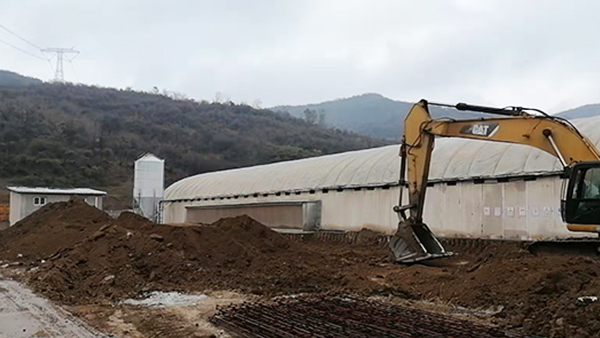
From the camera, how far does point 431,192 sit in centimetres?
1916

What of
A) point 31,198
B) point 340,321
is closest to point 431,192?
point 340,321

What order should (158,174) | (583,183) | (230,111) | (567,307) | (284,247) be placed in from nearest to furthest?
1. (567,307)
2. (583,183)
3. (284,247)
4. (158,174)
5. (230,111)

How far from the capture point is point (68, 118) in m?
75.9

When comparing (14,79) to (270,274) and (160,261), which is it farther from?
(270,274)

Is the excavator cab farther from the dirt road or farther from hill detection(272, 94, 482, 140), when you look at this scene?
hill detection(272, 94, 482, 140)

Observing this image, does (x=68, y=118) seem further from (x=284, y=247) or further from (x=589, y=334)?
(x=589, y=334)

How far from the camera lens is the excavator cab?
10.3 m

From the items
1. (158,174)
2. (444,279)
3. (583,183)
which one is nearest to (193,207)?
(158,174)

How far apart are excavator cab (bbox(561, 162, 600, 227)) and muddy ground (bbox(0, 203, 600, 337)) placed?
39.7 inches

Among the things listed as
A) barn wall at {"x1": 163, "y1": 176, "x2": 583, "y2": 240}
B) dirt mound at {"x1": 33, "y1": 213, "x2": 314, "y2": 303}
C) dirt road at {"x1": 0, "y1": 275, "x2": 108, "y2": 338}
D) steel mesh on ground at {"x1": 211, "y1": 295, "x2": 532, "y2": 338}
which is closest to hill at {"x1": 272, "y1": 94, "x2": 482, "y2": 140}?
barn wall at {"x1": 163, "y1": 176, "x2": 583, "y2": 240}

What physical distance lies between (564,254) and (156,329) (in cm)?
1027

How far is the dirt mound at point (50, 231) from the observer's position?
17.5m

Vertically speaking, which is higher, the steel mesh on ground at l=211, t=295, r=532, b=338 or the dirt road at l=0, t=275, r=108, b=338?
the steel mesh on ground at l=211, t=295, r=532, b=338

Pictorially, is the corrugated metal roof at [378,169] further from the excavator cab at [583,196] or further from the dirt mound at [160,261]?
the dirt mound at [160,261]
